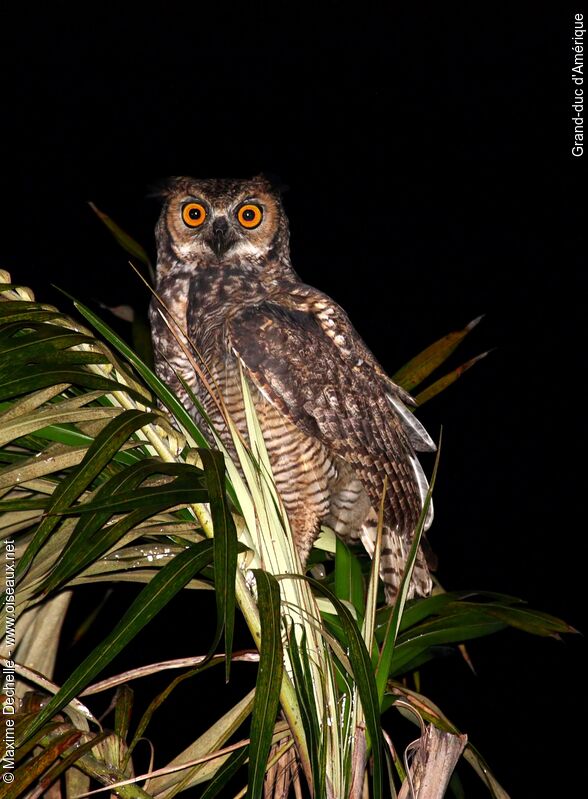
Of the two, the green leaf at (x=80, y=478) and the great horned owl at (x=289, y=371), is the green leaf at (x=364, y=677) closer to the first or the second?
the green leaf at (x=80, y=478)

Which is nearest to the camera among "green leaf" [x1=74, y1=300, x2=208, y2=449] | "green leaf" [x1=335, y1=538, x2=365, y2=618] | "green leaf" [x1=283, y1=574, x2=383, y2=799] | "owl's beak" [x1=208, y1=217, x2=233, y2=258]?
"green leaf" [x1=283, y1=574, x2=383, y2=799]

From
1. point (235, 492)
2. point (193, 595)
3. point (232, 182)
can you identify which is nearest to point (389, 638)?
point (235, 492)

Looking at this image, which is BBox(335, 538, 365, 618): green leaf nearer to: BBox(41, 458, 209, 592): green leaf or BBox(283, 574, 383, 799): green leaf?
BBox(283, 574, 383, 799): green leaf

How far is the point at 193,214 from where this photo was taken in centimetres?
195

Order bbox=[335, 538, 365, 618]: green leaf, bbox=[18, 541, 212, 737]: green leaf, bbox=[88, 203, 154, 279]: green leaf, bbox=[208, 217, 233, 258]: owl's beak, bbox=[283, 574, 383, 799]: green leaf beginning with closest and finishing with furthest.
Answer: bbox=[18, 541, 212, 737]: green leaf, bbox=[283, 574, 383, 799]: green leaf, bbox=[335, 538, 365, 618]: green leaf, bbox=[88, 203, 154, 279]: green leaf, bbox=[208, 217, 233, 258]: owl's beak

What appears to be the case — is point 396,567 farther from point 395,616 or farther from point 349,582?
point 395,616

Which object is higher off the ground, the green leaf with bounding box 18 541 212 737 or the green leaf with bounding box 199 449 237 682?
the green leaf with bounding box 199 449 237 682

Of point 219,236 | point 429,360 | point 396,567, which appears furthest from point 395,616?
point 219,236

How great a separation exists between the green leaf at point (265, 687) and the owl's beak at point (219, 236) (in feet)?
3.79

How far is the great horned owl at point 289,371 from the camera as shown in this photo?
1.70m

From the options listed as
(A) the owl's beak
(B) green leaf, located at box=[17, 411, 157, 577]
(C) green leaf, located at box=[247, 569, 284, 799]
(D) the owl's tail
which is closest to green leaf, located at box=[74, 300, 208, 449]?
(B) green leaf, located at box=[17, 411, 157, 577]

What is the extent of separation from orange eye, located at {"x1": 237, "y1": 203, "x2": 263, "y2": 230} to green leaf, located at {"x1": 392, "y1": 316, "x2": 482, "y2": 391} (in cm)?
53

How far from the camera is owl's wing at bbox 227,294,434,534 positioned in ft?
5.51

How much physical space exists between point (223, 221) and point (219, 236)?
0.13 ft
